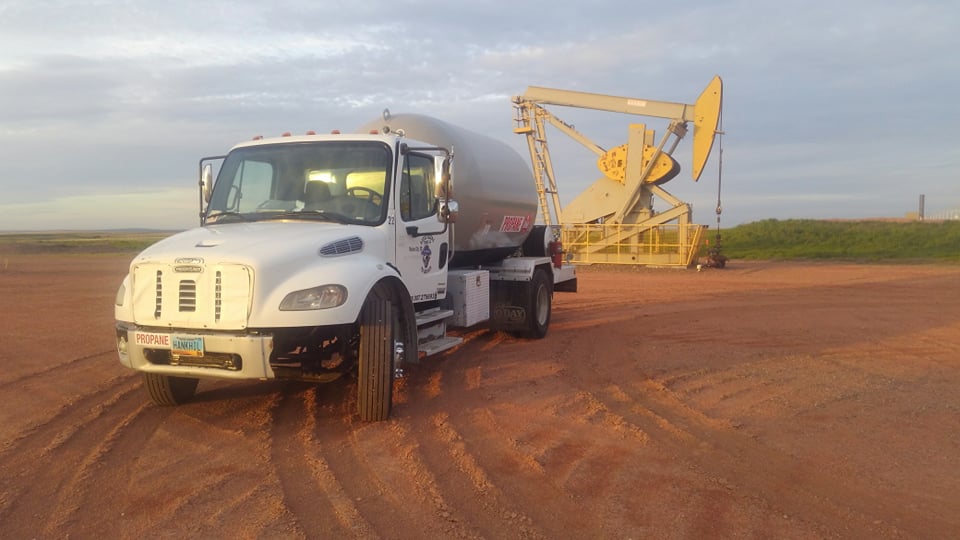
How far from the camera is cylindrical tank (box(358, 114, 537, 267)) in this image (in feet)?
31.3

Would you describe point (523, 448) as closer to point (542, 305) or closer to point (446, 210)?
point (446, 210)

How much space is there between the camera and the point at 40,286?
21.9m

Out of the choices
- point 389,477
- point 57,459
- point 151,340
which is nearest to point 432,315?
point 151,340

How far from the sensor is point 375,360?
252 inches

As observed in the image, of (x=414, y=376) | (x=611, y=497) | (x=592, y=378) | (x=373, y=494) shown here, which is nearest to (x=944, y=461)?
(x=611, y=497)

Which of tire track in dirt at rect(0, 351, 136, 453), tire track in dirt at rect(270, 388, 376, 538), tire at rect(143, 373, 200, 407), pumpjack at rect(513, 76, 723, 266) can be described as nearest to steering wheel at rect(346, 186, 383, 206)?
tire track in dirt at rect(270, 388, 376, 538)

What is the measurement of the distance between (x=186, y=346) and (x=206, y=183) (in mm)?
2469

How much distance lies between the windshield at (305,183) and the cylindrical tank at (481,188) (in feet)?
4.62

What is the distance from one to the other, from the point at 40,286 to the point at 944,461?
23.3 meters

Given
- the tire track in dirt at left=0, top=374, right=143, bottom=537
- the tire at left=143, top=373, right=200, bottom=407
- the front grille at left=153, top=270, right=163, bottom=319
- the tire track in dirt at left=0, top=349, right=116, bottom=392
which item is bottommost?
the tire track in dirt at left=0, top=374, right=143, bottom=537

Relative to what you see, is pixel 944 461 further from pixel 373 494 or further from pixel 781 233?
pixel 781 233

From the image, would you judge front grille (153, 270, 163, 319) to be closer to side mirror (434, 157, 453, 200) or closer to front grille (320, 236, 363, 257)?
front grille (320, 236, 363, 257)

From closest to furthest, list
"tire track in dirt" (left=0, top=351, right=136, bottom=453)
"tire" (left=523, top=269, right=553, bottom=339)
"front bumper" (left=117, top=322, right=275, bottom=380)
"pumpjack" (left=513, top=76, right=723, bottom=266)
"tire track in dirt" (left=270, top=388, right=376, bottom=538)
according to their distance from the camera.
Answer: "tire track in dirt" (left=270, top=388, right=376, bottom=538) → "front bumper" (left=117, top=322, right=275, bottom=380) → "tire track in dirt" (left=0, top=351, right=136, bottom=453) → "tire" (left=523, top=269, right=553, bottom=339) → "pumpjack" (left=513, top=76, right=723, bottom=266)

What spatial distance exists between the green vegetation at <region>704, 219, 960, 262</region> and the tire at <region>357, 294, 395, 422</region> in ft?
114
